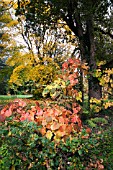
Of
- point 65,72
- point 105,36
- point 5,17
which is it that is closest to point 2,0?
point 5,17

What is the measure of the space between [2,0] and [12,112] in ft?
38.3

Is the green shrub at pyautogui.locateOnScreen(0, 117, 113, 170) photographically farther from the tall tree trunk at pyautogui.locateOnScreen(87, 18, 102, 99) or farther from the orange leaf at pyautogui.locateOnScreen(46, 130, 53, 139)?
the tall tree trunk at pyautogui.locateOnScreen(87, 18, 102, 99)

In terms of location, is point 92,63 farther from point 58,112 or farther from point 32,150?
point 32,150

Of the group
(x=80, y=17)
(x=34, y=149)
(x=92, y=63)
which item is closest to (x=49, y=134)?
(x=34, y=149)

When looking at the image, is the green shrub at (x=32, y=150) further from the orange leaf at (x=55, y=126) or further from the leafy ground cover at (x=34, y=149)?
the orange leaf at (x=55, y=126)

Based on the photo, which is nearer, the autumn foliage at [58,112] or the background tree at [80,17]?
the autumn foliage at [58,112]

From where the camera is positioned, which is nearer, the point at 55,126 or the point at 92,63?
the point at 55,126

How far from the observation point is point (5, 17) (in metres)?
15.2

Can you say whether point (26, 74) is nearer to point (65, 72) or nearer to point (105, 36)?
point (105, 36)

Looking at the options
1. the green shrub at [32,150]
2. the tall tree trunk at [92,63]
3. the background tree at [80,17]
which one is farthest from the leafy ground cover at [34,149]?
the tall tree trunk at [92,63]

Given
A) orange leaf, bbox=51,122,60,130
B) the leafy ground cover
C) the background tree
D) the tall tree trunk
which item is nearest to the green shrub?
the leafy ground cover

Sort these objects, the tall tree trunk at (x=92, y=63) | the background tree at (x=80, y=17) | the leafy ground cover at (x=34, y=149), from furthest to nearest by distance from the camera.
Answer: the tall tree trunk at (x=92, y=63) → the background tree at (x=80, y=17) → the leafy ground cover at (x=34, y=149)

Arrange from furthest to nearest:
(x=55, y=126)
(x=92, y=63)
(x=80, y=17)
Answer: (x=92, y=63) < (x=80, y=17) < (x=55, y=126)

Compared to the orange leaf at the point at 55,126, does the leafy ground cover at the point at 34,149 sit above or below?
below
